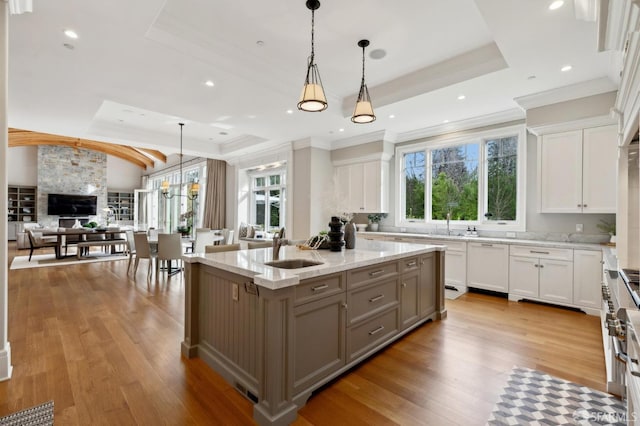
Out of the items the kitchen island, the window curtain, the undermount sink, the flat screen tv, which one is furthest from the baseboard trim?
the flat screen tv

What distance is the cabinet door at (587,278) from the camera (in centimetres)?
374

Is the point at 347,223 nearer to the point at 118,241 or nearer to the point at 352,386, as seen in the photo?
the point at 352,386

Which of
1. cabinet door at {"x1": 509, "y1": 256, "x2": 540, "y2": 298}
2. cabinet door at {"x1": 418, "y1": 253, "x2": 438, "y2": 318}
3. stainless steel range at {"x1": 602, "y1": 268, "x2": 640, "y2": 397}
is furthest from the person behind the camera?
cabinet door at {"x1": 509, "y1": 256, "x2": 540, "y2": 298}

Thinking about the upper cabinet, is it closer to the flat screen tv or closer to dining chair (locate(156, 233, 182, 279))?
dining chair (locate(156, 233, 182, 279))

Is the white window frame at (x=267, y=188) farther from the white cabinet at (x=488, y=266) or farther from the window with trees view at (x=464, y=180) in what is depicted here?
the white cabinet at (x=488, y=266)

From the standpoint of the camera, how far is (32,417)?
6.17ft

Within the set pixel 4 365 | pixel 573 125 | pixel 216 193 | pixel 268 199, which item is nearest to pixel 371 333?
pixel 4 365

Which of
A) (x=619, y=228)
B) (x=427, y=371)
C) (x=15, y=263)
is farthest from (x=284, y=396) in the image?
(x=15, y=263)

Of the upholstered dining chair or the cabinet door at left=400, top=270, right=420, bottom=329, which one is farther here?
the upholstered dining chair

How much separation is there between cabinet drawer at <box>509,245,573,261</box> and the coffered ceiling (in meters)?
2.09

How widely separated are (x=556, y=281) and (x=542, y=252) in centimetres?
41

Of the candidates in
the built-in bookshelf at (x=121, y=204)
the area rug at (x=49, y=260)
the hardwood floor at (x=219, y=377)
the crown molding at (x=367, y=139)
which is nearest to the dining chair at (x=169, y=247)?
the hardwood floor at (x=219, y=377)

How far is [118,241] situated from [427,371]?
27.0 ft

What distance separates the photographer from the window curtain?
372 inches
